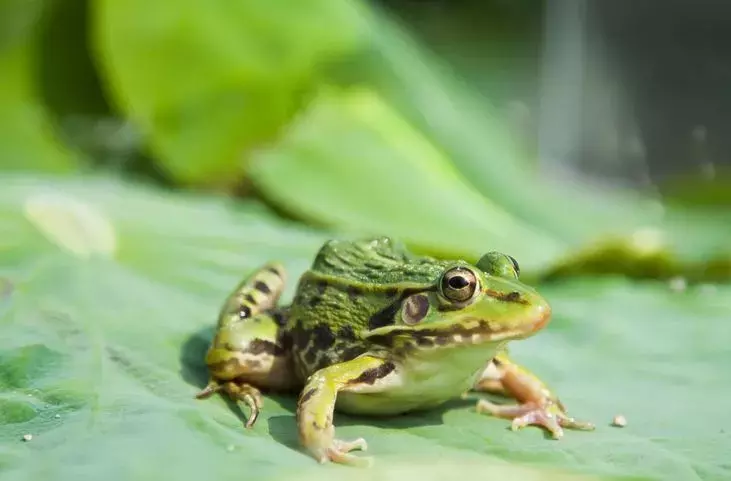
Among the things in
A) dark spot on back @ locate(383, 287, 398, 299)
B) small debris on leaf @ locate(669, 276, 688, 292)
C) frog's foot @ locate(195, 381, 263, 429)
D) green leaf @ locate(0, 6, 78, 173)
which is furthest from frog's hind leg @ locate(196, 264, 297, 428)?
green leaf @ locate(0, 6, 78, 173)

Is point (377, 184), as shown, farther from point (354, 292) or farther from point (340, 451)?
point (340, 451)

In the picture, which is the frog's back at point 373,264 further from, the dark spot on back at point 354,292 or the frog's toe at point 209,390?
the frog's toe at point 209,390

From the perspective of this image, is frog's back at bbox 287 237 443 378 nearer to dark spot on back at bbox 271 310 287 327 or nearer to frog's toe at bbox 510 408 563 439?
dark spot on back at bbox 271 310 287 327

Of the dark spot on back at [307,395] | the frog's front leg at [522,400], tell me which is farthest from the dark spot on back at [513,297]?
the dark spot on back at [307,395]

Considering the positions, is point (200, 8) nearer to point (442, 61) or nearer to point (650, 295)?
point (650, 295)

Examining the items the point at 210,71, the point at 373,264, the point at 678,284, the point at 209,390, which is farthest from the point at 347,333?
the point at 210,71
